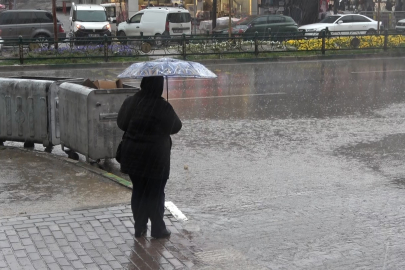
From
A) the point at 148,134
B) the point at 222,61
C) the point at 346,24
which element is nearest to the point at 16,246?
the point at 148,134

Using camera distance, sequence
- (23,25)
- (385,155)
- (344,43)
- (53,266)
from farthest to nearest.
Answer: (23,25) → (344,43) → (385,155) → (53,266)

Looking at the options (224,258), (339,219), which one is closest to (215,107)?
(339,219)

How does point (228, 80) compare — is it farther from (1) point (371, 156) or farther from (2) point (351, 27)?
(2) point (351, 27)

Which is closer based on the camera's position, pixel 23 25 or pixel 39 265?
pixel 39 265

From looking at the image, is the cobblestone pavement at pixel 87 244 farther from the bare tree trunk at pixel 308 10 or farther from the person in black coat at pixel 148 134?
the bare tree trunk at pixel 308 10

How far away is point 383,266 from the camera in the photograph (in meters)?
6.01

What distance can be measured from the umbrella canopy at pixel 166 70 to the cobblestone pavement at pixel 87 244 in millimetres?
1509

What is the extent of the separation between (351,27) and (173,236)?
28.6 meters

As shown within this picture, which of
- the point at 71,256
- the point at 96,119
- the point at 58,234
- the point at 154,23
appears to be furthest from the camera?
the point at 154,23

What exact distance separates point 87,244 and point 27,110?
162 inches

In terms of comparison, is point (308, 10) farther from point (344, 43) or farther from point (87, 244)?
point (87, 244)

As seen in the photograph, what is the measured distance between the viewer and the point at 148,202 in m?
6.52

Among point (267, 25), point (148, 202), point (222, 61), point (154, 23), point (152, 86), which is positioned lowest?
point (148, 202)

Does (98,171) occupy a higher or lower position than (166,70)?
lower
